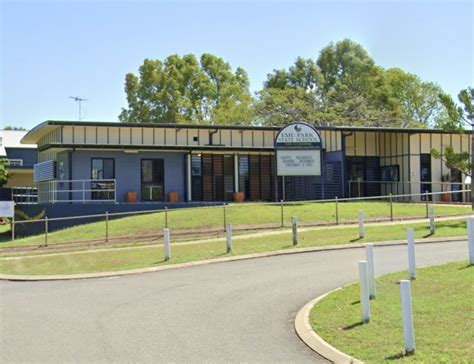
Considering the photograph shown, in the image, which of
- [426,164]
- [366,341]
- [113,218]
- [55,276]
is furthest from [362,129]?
[366,341]

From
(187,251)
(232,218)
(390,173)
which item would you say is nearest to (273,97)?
(390,173)

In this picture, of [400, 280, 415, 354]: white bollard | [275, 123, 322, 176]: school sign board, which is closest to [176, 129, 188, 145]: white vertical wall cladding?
[275, 123, 322, 176]: school sign board

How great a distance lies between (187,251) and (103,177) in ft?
48.0

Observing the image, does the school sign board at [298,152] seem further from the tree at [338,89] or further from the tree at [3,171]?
the tree at [3,171]

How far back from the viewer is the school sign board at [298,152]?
97.7ft

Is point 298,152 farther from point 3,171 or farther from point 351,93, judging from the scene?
point 351,93

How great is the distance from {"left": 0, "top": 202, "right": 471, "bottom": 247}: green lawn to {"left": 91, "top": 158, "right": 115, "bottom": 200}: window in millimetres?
4824

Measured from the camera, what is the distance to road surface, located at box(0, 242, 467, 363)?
7551mm

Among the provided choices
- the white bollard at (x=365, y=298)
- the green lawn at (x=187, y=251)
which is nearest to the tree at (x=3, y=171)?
the green lawn at (x=187, y=251)

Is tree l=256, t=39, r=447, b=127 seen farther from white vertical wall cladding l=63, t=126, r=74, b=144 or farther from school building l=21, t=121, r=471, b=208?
white vertical wall cladding l=63, t=126, r=74, b=144

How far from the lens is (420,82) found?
203 feet

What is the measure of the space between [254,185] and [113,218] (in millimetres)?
9396

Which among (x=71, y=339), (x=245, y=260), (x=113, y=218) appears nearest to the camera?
(x=71, y=339)

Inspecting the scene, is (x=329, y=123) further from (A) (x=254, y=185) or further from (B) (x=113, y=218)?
(B) (x=113, y=218)
